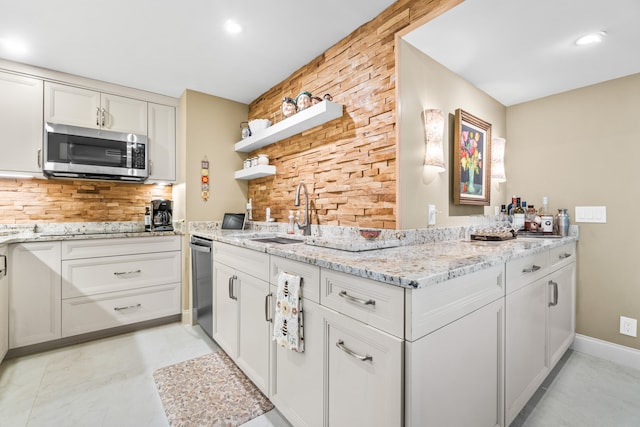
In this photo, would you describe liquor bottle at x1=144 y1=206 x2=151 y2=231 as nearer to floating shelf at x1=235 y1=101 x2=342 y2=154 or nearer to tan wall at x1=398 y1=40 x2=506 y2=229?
floating shelf at x1=235 y1=101 x2=342 y2=154

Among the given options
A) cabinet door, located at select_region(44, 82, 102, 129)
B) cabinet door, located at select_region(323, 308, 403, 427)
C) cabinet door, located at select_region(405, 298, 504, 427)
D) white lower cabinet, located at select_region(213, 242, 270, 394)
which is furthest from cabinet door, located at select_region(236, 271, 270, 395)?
cabinet door, located at select_region(44, 82, 102, 129)

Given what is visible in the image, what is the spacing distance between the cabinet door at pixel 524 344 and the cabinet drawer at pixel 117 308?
279cm

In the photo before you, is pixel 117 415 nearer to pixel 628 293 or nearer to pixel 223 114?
pixel 223 114

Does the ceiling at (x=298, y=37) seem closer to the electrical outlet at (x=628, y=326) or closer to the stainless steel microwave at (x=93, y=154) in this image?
the stainless steel microwave at (x=93, y=154)

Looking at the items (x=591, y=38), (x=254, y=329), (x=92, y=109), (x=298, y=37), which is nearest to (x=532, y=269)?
(x=591, y=38)

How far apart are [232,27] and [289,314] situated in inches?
76.5

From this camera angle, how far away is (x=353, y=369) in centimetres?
101

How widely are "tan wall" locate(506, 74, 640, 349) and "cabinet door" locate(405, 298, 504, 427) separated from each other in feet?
5.38

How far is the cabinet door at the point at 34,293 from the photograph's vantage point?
213 centimetres

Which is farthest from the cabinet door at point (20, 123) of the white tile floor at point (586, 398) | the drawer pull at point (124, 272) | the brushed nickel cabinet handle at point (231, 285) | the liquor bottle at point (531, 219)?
the liquor bottle at point (531, 219)

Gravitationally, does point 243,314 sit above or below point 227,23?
below

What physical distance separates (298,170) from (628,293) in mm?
2666

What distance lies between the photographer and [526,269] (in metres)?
1.42

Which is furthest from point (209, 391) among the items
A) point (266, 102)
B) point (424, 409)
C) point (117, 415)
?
point (266, 102)
